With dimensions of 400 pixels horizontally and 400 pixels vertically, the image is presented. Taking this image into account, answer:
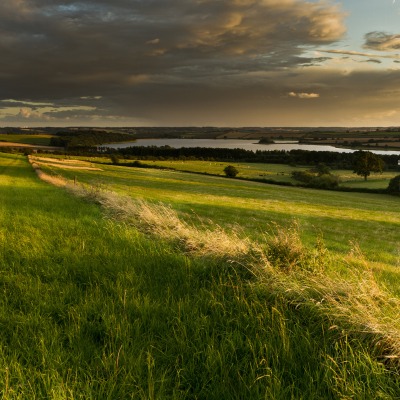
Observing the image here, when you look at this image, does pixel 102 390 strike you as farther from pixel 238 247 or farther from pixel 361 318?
pixel 238 247

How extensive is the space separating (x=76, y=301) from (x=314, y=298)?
322 centimetres

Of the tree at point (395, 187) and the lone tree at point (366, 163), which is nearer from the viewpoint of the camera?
the tree at point (395, 187)

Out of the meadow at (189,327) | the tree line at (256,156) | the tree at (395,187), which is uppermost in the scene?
the tree line at (256,156)

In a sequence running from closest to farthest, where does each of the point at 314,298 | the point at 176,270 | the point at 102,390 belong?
the point at 102,390, the point at 314,298, the point at 176,270

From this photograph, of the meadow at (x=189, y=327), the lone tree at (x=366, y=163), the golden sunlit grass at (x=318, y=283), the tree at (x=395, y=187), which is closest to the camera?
the meadow at (x=189, y=327)

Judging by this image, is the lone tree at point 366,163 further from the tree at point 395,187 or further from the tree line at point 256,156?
the tree line at point 256,156

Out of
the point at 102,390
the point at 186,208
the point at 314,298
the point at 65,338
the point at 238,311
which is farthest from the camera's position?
the point at 186,208

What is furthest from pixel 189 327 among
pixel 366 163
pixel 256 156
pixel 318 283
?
pixel 256 156

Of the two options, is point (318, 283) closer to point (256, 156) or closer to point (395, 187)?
point (395, 187)

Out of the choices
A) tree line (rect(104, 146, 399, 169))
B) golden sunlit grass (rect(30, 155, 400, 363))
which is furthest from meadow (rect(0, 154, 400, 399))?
tree line (rect(104, 146, 399, 169))

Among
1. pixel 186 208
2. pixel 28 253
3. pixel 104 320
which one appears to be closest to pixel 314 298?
pixel 104 320

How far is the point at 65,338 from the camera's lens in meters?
3.58

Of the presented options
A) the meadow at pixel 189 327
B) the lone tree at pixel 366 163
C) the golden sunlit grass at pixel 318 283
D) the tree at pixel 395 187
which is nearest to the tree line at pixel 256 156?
the lone tree at pixel 366 163

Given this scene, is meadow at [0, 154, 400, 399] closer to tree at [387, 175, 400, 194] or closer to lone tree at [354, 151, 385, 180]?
tree at [387, 175, 400, 194]
